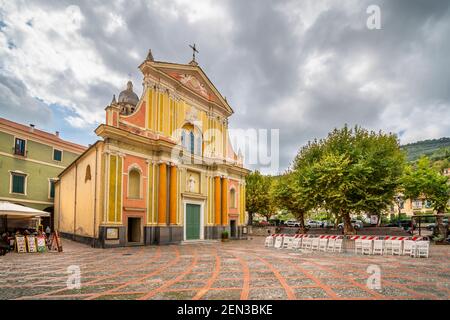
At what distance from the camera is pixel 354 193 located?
80.2ft

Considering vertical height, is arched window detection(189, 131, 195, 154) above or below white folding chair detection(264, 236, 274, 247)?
above

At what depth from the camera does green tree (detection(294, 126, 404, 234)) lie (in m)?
23.7

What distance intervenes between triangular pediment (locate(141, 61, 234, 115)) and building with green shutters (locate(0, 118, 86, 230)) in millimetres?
15988

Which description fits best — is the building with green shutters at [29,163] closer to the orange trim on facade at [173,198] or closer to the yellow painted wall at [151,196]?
the yellow painted wall at [151,196]

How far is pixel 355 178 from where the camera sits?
2347cm

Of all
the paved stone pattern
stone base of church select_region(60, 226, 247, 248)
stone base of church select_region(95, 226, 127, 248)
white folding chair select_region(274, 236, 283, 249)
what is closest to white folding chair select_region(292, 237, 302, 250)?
white folding chair select_region(274, 236, 283, 249)

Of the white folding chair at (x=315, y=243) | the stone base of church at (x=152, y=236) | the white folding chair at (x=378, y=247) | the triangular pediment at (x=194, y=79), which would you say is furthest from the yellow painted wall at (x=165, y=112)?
the white folding chair at (x=378, y=247)

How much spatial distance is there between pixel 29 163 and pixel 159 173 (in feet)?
55.1

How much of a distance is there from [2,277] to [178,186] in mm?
14399

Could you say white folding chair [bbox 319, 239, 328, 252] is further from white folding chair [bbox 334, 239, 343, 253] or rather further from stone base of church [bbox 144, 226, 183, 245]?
stone base of church [bbox 144, 226, 183, 245]

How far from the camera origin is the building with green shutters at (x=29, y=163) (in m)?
27.2

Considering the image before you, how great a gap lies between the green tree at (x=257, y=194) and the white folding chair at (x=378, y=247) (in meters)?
26.8

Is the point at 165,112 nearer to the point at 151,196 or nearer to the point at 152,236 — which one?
the point at 151,196
